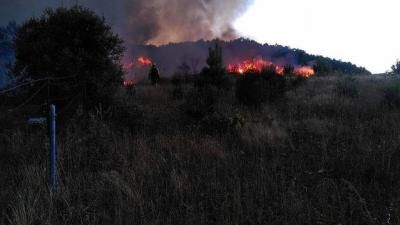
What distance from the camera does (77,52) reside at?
503 inches

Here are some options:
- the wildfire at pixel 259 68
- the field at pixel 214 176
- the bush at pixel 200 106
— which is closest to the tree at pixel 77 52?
the bush at pixel 200 106

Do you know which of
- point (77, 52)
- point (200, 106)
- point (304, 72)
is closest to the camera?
point (200, 106)

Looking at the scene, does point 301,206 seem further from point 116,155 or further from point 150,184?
point 116,155

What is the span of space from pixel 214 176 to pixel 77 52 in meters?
9.53

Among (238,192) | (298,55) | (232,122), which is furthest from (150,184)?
(298,55)

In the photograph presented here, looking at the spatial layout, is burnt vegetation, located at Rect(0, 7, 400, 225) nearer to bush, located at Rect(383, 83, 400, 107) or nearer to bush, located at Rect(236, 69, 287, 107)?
bush, located at Rect(383, 83, 400, 107)

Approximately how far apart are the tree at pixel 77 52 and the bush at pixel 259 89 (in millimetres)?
5594

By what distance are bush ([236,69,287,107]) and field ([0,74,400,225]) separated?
5.87m

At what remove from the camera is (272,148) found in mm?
6957

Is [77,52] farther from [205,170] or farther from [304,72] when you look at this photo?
[304,72]

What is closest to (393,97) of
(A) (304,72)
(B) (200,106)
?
(B) (200,106)

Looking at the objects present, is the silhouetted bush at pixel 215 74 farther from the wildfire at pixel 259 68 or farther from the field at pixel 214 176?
the field at pixel 214 176

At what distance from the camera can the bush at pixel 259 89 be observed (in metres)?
14.9

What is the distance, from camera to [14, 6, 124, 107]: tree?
12.2 meters
